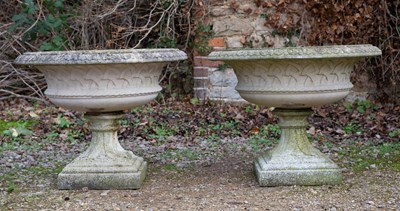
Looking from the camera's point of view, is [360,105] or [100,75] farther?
[360,105]

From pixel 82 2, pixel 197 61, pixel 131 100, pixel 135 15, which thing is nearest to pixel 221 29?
pixel 197 61

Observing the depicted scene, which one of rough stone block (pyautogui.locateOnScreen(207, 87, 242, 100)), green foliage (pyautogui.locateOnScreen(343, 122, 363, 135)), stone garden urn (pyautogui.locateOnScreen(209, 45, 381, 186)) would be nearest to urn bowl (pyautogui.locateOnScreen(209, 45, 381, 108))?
stone garden urn (pyautogui.locateOnScreen(209, 45, 381, 186))

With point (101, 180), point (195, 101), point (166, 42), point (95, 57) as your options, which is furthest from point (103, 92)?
point (166, 42)

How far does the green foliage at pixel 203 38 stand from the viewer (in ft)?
20.8

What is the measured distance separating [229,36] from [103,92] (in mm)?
3146

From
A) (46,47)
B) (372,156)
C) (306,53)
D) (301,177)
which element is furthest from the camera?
(46,47)

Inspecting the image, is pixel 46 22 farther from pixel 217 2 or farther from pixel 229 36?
pixel 229 36

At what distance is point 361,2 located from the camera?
617 cm

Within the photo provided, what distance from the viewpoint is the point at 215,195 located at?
3330mm

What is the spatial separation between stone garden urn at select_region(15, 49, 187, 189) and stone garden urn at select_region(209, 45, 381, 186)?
1.57 ft

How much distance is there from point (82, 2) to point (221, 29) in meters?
1.74

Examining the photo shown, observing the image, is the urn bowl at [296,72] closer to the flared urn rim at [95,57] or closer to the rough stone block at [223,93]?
the flared urn rim at [95,57]

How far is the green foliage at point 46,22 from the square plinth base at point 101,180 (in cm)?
288

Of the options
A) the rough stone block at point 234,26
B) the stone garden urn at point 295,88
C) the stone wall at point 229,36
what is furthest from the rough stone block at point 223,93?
the stone garden urn at point 295,88
